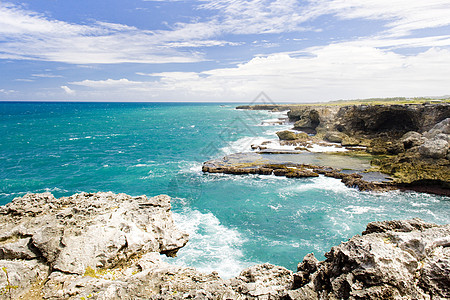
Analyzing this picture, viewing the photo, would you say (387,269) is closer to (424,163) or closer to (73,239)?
(73,239)

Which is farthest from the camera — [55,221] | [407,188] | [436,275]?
[407,188]

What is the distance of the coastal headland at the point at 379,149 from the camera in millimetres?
30906

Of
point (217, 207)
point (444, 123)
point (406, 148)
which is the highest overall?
point (444, 123)

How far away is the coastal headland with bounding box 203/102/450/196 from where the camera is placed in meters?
30.9

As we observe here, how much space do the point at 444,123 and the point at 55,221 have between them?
2054 inches

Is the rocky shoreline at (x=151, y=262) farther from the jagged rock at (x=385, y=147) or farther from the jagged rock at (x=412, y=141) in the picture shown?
the jagged rock at (x=385, y=147)

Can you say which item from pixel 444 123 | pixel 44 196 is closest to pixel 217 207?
pixel 44 196

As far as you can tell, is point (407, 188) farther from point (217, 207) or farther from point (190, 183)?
point (190, 183)

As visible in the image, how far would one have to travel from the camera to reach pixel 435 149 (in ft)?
112

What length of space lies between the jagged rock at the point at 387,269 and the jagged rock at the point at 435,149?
32522mm

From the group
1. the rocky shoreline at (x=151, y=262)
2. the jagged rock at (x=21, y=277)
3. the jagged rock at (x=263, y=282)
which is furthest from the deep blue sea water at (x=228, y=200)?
the jagged rock at (x=21, y=277)

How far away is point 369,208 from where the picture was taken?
986 inches

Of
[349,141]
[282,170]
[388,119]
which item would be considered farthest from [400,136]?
[282,170]

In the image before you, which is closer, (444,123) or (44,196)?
(44,196)
